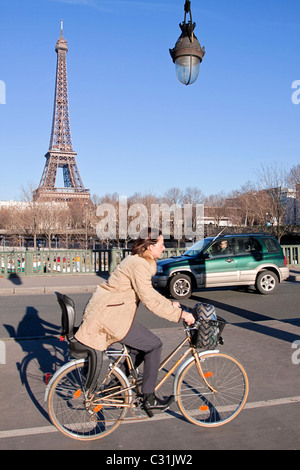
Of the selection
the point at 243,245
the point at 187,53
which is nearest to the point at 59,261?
the point at 243,245

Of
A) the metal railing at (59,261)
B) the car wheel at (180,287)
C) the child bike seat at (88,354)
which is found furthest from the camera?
the metal railing at (59,261)

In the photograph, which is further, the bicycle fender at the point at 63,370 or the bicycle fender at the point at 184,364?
the bicycle fender at the point at 184,364

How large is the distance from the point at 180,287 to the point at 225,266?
1482 millimetres

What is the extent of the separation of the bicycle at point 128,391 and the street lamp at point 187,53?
20.5 ft

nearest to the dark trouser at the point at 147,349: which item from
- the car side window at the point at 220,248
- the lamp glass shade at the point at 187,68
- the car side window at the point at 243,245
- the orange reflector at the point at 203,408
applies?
the orange reflector at the point at 203,408

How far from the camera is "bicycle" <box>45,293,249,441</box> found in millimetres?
3748

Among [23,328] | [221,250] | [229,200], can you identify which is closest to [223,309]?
[221,250]

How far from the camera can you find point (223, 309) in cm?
1016

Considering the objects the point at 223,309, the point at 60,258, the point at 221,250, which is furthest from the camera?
the point at 60,258

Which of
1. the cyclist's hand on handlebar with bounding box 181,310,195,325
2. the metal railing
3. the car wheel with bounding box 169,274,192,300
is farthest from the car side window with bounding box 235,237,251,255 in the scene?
the cyclist's hand on handlebar with bounding box 181,310,195,325

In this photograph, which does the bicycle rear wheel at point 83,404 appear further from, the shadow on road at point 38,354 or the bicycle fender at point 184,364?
the bicycle fender at point 184,364

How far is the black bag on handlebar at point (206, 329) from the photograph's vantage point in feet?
12.7
